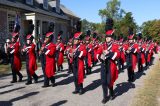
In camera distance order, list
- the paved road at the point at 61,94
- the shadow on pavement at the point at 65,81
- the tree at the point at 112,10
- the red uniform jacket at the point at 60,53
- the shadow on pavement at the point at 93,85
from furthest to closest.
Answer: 1. the tree at the point at 112,10
2. the red uniform jacket at the point at 60,53
3. the shadow on pavement at the point at 65,81
4. the shadow on pavement at the point at 93,85
5. the paved road at the point at 61,94

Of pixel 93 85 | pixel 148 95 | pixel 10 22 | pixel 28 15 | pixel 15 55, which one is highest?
pixel 28 15

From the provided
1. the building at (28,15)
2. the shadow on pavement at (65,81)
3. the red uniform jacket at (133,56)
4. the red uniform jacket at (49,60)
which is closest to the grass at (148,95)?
the red uniform jacket at (133,56)

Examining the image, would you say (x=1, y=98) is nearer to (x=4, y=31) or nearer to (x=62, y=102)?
(x=62, y=102)

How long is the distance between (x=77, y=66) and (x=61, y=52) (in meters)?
6.93

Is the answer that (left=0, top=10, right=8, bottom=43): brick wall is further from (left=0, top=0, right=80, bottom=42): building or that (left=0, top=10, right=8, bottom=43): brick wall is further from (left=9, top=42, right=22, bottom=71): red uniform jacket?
(left=9, top=42, right=22, bottom=71): red uniform jacket

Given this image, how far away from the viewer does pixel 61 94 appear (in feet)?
33.4

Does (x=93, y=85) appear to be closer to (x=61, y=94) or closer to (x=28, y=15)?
(x=61, y=94)

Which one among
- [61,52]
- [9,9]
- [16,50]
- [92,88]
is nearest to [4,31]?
[9,9]

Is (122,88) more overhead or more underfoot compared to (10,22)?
more underfoot

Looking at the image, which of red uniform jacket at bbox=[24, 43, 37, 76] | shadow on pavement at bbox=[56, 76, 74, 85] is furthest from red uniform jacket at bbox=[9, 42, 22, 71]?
shadow on pavement at bbox=[56, 76, 74, 85]

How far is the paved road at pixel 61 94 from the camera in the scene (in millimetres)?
8984

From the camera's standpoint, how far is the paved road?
8.98 metres

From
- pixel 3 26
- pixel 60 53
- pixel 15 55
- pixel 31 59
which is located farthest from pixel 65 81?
pixel 3 26

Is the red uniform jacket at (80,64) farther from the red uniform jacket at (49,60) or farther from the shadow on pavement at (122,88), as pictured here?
the red uniform jacket at (49,60)
